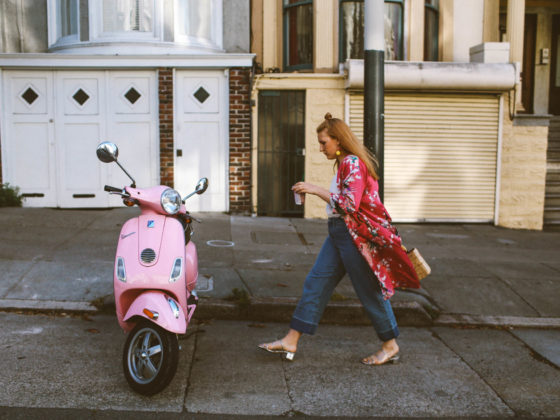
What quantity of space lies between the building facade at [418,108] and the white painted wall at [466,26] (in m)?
0.02

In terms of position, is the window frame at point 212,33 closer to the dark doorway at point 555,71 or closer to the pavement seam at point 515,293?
the pavement seam at point 515,293

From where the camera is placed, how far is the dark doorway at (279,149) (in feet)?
36.9

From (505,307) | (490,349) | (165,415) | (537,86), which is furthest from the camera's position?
(537,86)

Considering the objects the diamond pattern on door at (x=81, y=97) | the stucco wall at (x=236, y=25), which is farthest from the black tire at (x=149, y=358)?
the stucco wall at (x=236, y=25)

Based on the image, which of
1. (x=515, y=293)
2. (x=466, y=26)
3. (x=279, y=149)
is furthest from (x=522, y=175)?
(x=515, y=293)

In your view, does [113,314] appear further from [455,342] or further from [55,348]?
[455,342]

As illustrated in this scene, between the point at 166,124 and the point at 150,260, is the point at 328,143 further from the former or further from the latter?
the point at 166,124

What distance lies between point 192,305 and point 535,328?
3.46 meters

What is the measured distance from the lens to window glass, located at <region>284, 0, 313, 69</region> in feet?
37.6

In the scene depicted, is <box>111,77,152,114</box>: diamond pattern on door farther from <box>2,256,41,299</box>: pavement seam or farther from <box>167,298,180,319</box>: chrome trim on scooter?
<box>167,298,180,319</box>: chrome trim on scooter

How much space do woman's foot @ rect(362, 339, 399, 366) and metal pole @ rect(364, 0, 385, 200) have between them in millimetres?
1973

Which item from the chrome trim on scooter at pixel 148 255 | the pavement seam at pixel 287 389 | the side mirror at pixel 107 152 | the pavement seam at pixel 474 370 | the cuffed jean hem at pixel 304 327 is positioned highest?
the side mirror at pixel 107 152

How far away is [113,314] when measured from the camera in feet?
18.9

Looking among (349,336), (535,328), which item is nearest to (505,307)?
(535,328)
